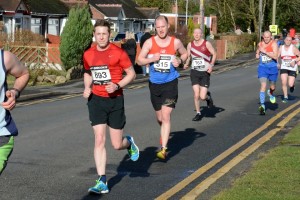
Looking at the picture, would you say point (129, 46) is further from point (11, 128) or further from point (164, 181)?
point (11, 128)

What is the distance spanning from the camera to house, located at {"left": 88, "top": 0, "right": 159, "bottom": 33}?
6914 cm

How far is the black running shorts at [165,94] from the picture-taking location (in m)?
10.8

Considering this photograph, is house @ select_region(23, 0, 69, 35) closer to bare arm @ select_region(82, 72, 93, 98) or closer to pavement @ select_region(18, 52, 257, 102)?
pavement @ select_region(18, 52, 257, 102)

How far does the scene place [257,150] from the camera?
11.5 metres

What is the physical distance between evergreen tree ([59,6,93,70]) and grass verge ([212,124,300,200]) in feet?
69.0

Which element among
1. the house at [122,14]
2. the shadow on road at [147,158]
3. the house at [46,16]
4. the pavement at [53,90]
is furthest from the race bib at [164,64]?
the house at [122,14]

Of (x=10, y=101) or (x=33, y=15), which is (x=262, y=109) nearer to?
(x=10, y=101)

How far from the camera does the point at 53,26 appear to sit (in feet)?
185

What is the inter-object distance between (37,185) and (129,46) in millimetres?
23330

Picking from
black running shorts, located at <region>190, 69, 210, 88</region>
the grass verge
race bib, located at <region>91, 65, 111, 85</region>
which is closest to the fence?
black running shorts, located at <region>190, 69, 210, 88</region>

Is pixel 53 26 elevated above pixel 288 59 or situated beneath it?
elevated above

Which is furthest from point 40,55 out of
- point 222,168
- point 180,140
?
point 222,168

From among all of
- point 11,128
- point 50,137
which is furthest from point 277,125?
point 11,128

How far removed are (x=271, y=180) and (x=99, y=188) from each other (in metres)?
1.98
